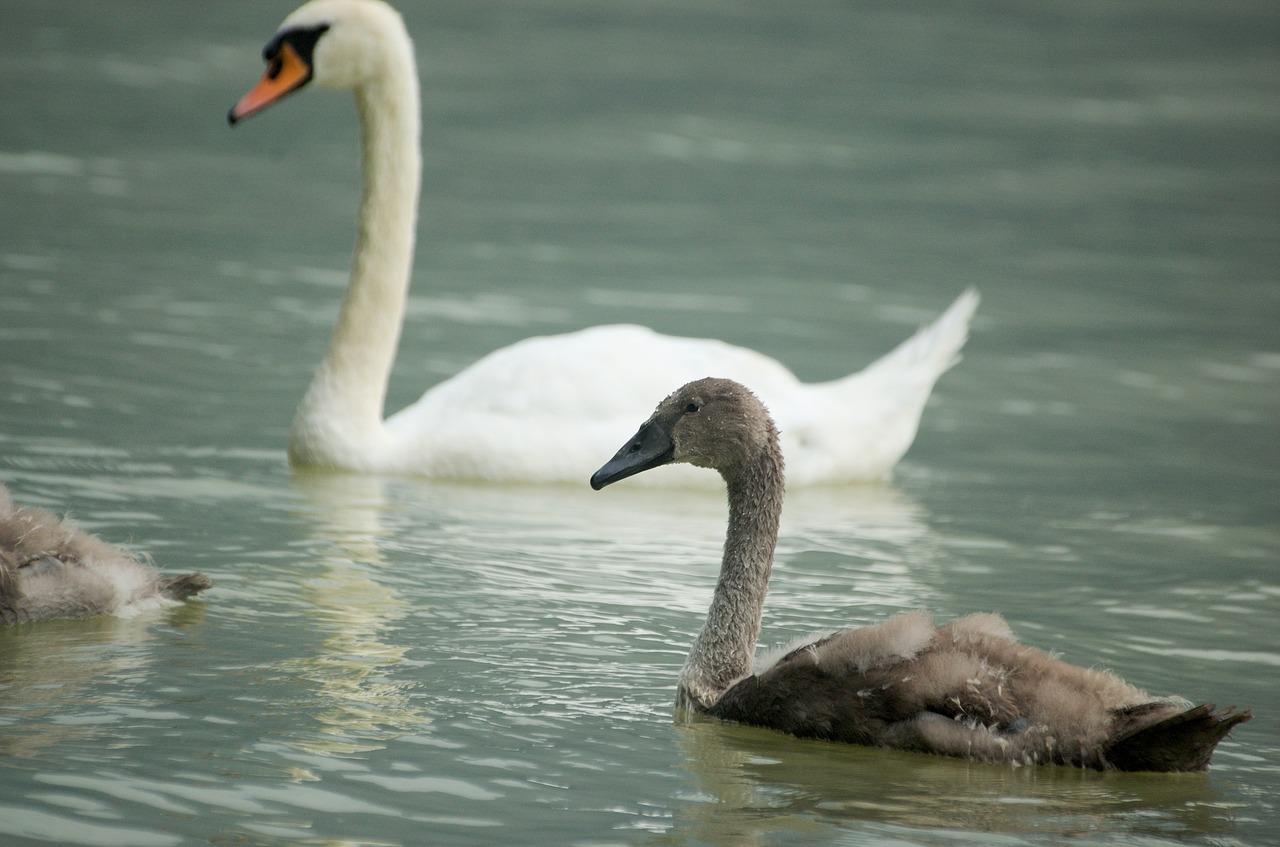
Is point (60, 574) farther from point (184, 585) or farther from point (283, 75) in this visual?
point (283, 75)

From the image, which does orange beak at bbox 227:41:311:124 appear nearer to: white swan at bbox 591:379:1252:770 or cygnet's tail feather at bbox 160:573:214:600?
cygnet's tail feather at bbox 160:573:214:600

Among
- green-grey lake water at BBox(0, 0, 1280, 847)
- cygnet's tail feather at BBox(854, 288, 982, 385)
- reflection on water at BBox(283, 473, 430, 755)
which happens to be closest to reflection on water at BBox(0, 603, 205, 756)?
green-grey lake water at BBox(0, 0, 1280, 847)

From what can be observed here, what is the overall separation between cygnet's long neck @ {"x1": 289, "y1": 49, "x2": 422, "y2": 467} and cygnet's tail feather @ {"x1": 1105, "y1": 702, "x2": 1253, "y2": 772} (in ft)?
16.8

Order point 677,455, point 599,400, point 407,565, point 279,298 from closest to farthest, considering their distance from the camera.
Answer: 1. point 677,455
2. point 407,565
3. point 599,400
4. point 279,298

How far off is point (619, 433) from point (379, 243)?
1.65 meters

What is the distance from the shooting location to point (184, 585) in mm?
7273

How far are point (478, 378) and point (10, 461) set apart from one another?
226 centimetres

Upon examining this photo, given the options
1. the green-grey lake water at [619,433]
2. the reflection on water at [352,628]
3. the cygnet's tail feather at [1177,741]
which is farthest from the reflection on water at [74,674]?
the cygnet's tail feather at [1177,741]

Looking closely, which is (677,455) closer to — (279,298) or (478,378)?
(478,378)

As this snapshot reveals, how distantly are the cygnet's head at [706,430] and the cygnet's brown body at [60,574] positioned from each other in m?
1.72

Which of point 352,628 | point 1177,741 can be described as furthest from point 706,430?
point 1177,741

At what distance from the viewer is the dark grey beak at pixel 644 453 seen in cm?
673

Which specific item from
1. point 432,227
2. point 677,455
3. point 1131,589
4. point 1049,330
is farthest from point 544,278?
point 677,455

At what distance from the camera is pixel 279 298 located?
13.8 m
